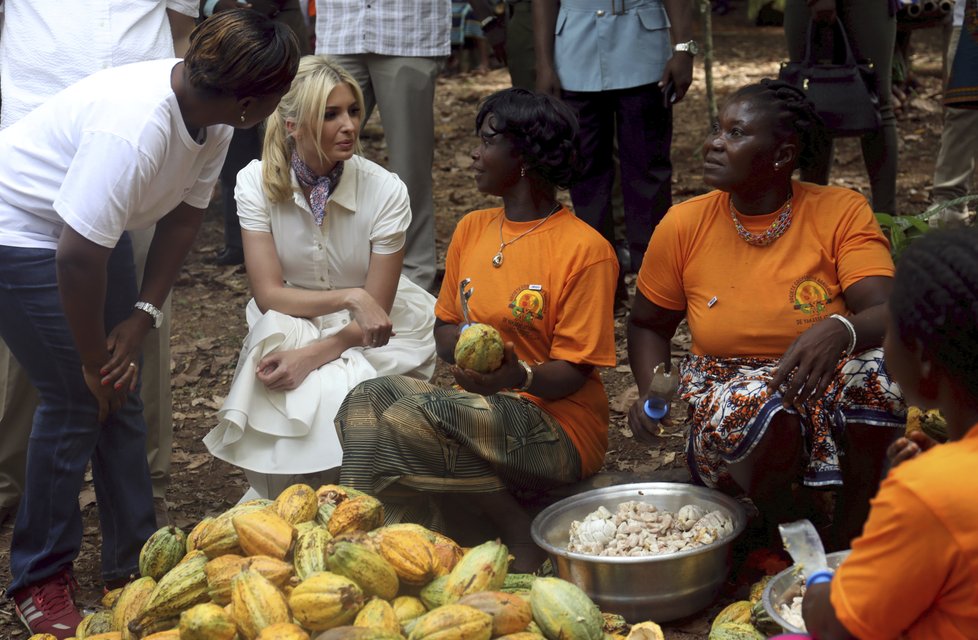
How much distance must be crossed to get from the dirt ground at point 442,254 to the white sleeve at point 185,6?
193cm

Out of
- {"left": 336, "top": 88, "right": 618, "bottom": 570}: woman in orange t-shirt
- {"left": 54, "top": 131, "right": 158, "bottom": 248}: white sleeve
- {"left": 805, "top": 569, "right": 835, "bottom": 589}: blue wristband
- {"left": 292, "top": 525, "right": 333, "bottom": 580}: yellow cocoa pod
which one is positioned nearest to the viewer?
{"left": 805, "top": 569, "right": 835, "bottom": 589}: blue wristband

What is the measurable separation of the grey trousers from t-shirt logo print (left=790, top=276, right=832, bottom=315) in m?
2.95

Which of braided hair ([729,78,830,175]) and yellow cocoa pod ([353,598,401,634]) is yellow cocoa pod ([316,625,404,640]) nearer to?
yellow cocoa pod ([353,598,401,634])

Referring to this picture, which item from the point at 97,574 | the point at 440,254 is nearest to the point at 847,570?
the point at 97,574

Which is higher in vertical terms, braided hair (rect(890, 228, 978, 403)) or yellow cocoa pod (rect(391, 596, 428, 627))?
braided hair (rect(890, 228, 978, 403))

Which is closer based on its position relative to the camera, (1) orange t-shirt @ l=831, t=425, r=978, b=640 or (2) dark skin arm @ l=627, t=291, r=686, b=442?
(1) orange t-shirt @ l=831, t=425, r=978, b=640

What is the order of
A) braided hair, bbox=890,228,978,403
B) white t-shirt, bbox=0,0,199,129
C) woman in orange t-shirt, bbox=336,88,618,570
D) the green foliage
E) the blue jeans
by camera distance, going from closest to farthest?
1. braided hair, bbox=890,228,978,403
2. the blue jeans
3. woman in orange t-shirt, bbox=336,88,618,570
4. white t-shirt, bbox=0,0,199,129
5. the green foliage

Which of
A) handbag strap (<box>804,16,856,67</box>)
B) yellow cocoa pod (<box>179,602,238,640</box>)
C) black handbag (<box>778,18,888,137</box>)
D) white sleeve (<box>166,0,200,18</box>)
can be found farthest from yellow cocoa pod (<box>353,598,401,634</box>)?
handbag strap (<box>804,16,856,67</box>)

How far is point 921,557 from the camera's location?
1903 millimetres

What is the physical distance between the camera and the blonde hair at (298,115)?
4145mm

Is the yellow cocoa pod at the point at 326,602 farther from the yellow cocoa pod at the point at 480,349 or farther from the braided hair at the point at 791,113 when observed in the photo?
the braided hair at the point at 791,113

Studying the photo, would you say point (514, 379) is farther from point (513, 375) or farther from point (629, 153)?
point (629, 153)

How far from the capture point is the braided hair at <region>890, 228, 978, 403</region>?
2.00 meters

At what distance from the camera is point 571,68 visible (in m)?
5.52
